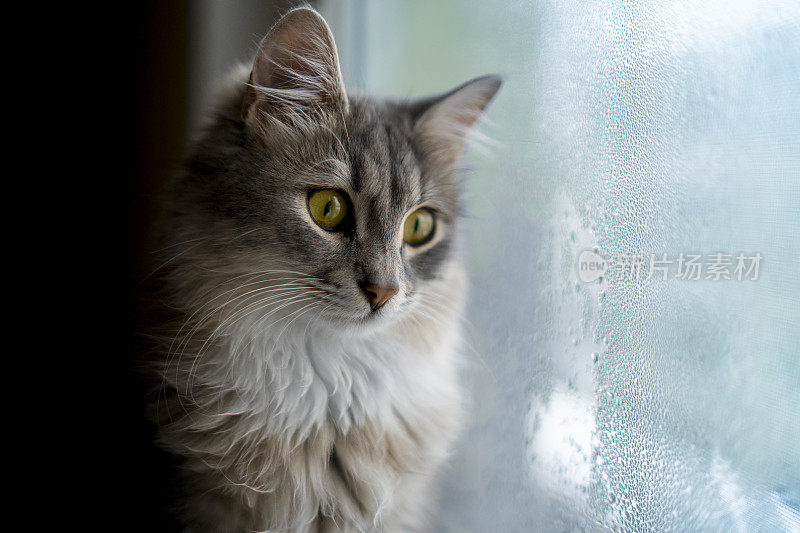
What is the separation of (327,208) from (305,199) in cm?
4

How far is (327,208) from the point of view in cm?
89

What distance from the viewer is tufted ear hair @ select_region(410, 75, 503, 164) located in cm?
100

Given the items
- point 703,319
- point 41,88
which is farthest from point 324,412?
point 41,88

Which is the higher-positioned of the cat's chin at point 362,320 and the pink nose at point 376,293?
the pink nose at point 376,293

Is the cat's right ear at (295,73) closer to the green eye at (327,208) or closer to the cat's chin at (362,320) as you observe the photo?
the green eye at (327,208)

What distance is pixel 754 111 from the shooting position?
2.45ft

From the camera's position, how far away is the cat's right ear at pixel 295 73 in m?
0.88

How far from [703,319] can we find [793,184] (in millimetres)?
232

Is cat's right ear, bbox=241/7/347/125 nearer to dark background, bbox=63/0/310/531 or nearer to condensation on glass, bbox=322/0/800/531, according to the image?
dark background, bbox=63/0/310/531

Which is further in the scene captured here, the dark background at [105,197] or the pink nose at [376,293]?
the dark background at [105,197]

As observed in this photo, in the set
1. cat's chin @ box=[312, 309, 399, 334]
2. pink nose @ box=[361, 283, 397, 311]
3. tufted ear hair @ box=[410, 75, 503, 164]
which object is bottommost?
cat's chin @ box=[312, 309, 399, 334]

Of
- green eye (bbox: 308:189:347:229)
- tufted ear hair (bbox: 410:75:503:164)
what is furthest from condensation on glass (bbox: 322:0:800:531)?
green eye (bbox: 308:189:347:229)

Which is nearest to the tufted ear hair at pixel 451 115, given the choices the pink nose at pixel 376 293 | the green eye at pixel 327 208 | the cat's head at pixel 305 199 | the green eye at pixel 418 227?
the cat's head at pixel 305 199

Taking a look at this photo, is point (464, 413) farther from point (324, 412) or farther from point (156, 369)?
point (156, 369)
